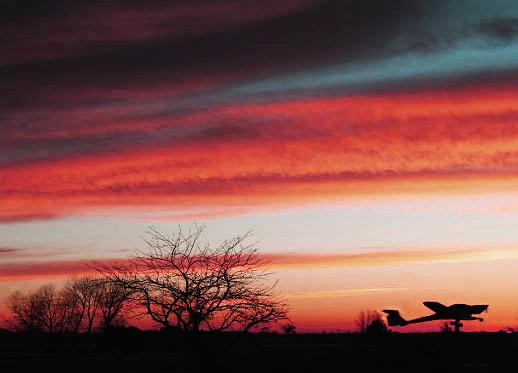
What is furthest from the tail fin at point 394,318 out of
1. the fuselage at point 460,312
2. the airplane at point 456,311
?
the fuselage at point 460,312

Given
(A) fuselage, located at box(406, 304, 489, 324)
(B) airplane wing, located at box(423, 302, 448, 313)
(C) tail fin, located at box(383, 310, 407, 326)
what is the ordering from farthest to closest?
(C) tail fin, located at box(383, 310, 407, 326)
(B) airplane wing, located at box(423, 302, 448, 313)
(A) fuselage, located at box(406, 304, 489, 324)

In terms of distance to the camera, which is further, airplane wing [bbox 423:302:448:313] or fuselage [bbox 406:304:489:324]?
airplane wing [bbox 423:302:448:313]

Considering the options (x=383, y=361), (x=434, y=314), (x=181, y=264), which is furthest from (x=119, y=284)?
(x=434, y=314)

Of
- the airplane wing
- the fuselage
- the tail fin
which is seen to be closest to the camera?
the fuselage

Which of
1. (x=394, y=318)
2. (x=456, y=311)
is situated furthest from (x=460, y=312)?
(x=394, y=318)

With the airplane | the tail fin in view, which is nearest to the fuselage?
the airplane

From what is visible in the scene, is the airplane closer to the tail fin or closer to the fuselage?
the fuselage

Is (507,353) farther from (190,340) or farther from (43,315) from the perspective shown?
(43,315)

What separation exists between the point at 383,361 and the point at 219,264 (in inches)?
763

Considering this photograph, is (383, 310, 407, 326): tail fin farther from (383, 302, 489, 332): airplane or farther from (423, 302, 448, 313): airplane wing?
(423, 302, 448, 313): airplane wing

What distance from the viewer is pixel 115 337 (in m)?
71.1

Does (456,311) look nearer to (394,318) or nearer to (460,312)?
(460,312)

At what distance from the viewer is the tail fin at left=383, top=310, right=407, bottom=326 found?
82.2m

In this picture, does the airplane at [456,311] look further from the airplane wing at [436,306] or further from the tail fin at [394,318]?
the tail fin at [394,318]
